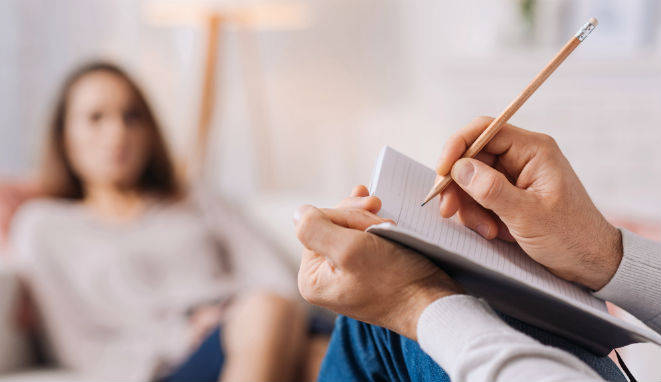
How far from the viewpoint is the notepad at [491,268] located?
0.53 meters

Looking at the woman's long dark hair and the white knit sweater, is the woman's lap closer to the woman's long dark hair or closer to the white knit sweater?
the woman's long dark hair

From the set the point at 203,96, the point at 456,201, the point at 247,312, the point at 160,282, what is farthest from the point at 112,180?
the point at 456,201

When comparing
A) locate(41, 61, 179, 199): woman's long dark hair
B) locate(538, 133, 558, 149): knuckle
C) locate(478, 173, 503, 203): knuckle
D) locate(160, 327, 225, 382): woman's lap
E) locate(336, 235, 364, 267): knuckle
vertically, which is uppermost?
locate(538, 133, 558, 149): knuckle

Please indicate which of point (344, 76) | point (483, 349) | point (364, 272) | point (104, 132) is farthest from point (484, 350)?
point (344, 76)

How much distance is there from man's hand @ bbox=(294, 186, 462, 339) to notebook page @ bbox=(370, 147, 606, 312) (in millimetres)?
31

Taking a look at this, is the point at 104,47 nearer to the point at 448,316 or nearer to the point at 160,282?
the point at 160,282

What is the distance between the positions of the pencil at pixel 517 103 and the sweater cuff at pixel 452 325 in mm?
124

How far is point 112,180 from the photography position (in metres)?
1.67

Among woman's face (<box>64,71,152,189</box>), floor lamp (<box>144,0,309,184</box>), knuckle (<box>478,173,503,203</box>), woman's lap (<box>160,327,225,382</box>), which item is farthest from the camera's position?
floor lamp (<box>144,0,309,184</box>)

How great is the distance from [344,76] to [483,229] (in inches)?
93.8

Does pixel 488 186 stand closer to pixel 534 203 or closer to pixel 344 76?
pixel 534 203

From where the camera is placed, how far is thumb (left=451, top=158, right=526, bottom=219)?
0.60m

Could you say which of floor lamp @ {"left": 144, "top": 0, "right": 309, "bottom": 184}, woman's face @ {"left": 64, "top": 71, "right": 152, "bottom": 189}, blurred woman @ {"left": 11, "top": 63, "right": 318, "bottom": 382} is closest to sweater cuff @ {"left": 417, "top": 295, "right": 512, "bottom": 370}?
blurred woman @ {"left": 11, "top": 63, "right": 318, "bottom": 382}

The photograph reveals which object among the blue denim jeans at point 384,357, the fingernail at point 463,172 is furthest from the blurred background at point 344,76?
the fingernail at point 463,172
